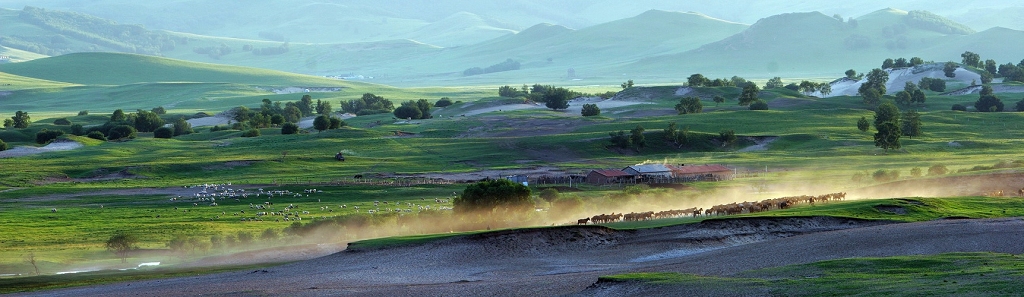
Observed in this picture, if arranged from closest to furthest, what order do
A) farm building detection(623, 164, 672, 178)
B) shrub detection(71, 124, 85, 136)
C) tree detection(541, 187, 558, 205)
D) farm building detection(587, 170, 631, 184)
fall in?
tree detection(541, 187, 558, 205) → farm building detection(587, 170, 631, 184) → farm building detection(623, 164, 672, 178) → shrub detection(71, 124, 85, 136)

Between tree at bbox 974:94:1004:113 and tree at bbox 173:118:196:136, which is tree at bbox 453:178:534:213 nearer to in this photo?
tree at bbox 173:118:196:136

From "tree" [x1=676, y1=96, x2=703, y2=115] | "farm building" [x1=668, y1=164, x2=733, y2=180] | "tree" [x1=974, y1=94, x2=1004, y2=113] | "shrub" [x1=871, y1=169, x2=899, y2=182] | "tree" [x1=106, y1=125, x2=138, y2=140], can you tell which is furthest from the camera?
"tree" [x1=974, y1=94, x2=1004, y2=113]

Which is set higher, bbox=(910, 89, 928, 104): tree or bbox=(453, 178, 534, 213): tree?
bbox=(453, 178, 534, 213): tree

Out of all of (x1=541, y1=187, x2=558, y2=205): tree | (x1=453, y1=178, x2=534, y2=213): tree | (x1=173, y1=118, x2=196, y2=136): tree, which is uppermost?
(x1=453, y1=178, x2=534, y2=213): tree

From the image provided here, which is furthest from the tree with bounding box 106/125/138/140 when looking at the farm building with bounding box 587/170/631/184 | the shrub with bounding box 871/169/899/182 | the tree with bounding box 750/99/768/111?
the shrub with bounding box 871/169/899/182

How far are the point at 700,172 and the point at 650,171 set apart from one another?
5.17 meters

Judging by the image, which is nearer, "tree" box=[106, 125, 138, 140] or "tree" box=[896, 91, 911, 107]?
"tree" box=[106, 125, 138, 140]

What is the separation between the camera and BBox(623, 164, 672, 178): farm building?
10425 cm

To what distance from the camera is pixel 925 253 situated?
4697 cm

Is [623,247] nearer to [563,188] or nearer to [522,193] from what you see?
[522,193]

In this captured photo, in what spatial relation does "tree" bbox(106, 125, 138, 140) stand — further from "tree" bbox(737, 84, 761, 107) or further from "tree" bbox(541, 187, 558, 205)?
"tree" bbox(737, 84, 761, 107)

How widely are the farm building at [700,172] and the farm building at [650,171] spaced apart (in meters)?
0.81

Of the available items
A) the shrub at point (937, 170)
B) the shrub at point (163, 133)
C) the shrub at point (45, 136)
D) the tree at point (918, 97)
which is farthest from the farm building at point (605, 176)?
the tree at point (918, 97)

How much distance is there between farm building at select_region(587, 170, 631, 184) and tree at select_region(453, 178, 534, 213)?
28.0m
